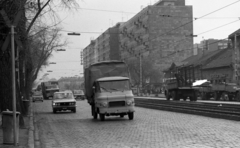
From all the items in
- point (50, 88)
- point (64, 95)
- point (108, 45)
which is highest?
point (108, 45)

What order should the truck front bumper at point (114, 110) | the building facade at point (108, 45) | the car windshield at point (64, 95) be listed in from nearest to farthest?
the truck front bumper at point (114, 110)
the car windshield at point (64, 95)
the building facade at point (108, 45)

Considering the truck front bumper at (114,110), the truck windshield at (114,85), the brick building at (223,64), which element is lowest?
the truck front bumper at (114,110)

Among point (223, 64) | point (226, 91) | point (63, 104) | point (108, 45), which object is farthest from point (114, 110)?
point (108, 45)

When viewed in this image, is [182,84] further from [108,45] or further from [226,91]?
[108,45]

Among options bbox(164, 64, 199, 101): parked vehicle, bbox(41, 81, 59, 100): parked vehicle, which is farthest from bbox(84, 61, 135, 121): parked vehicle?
bbox(41, 81, 59, 100): parked vehicle

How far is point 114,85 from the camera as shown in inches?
853

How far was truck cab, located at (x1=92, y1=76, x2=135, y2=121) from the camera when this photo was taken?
20812 mm

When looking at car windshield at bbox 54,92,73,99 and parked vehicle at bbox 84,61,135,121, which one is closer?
parked vehicle at bbox 84,61,135,121

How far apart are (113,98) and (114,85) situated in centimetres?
102

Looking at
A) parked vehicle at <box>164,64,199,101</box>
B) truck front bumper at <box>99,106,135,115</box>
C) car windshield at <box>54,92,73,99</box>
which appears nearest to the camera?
truck front bumper at <box>99,106,135,115</box>

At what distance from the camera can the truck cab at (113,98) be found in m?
20.8

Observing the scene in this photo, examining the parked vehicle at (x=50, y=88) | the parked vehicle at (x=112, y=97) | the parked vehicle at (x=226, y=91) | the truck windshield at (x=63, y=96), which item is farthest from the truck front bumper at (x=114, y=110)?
the parked vehicle at (x=50, y=88)

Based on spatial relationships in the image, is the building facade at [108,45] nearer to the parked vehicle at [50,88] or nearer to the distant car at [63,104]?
the parked vehicle at [50,88]

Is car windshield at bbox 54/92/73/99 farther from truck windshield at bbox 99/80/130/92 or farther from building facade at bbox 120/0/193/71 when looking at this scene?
building facade at bbox 120/0/193/71
